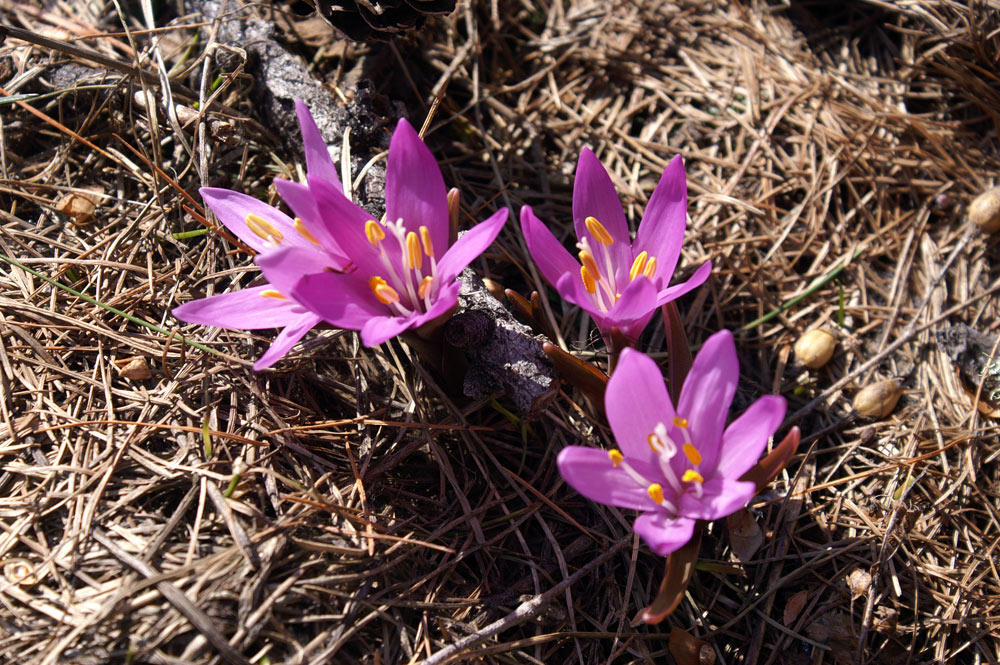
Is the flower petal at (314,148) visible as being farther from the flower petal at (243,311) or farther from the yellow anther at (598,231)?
the yellow anther at (598,231)

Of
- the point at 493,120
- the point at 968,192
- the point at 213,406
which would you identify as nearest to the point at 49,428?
the point at 213,406

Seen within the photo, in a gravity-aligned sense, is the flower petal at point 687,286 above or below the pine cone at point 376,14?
below

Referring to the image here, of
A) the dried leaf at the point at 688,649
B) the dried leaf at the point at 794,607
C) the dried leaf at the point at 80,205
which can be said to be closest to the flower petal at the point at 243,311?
the dried leaf at the point at 80,205

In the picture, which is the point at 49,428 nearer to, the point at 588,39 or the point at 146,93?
the point at 146,93

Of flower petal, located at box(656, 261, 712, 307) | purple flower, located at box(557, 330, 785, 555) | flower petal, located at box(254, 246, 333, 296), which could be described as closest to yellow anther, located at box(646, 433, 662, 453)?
purple flower, located at box(557, 330, 785, 555)

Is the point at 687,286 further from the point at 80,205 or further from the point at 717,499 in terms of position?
the point at 80,205

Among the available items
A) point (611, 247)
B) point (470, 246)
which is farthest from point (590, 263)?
point (470, 246)

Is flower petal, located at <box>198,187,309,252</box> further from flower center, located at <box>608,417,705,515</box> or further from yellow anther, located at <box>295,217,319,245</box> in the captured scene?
flower center, located at <box>608,417,705,515</box>
